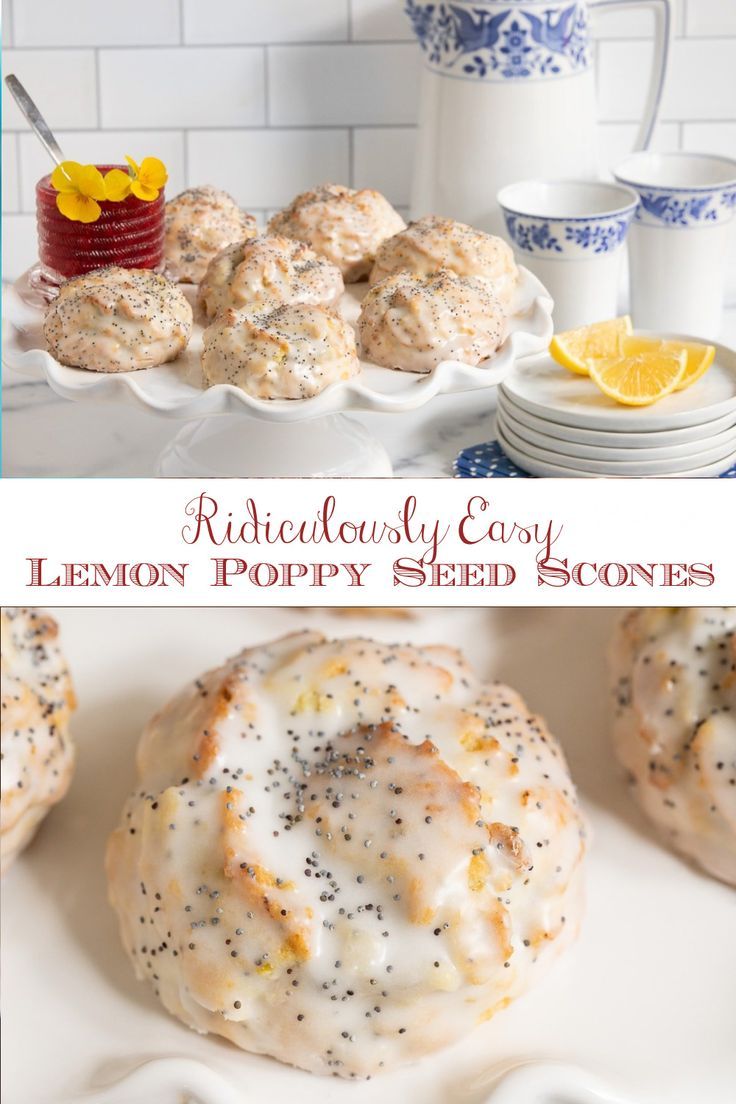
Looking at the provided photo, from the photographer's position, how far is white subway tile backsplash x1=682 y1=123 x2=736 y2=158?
2.47 feet

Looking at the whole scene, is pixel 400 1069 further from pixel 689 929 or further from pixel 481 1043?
pixel 689 929

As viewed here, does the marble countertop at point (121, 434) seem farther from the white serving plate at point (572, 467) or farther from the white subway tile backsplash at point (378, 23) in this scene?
the white subway tile backsplash at point (378, 23)

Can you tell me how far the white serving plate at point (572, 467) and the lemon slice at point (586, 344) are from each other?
4 centimetres

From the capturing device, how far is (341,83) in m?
0.89

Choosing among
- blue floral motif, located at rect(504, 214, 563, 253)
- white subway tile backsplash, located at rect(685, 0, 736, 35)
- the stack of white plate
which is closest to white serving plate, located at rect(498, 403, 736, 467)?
the stack of white plate

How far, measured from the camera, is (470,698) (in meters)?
0.58

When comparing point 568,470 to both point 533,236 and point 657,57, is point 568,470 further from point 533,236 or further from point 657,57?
point 657,57

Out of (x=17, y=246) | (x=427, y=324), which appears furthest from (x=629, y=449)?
(x=17, y=246)

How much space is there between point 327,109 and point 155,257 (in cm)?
39

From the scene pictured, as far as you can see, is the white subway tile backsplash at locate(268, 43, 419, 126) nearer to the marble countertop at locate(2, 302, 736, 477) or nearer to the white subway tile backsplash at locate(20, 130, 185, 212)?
the white subway tile backsplash at locate(20, 130, 185, 212)

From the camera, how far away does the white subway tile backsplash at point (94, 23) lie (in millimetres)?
662

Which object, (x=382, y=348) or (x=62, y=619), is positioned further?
(x=62, y=619)

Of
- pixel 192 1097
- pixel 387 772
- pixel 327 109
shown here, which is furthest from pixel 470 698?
pixel 327 109

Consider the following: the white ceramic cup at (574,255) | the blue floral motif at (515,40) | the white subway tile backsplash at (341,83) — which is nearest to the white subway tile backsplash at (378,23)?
the white subway tile backsplash at (341,83)
